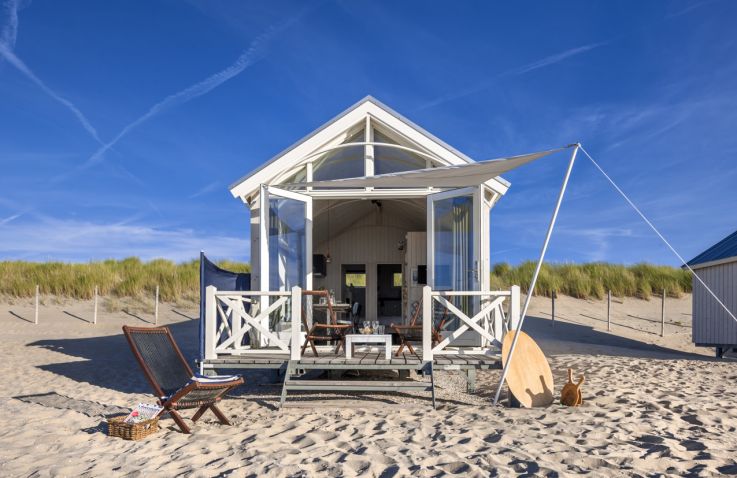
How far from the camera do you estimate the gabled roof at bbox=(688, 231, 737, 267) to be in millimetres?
12252

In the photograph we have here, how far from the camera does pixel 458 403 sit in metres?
6.40

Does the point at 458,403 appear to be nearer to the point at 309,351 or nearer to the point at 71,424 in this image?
the point at 309,351

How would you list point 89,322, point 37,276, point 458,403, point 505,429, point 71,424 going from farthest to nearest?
point 37,276, point 89,322, point 458,403, point 71,424, point 505,429

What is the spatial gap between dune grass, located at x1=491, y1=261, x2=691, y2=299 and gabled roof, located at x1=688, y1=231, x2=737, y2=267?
24.7 ft

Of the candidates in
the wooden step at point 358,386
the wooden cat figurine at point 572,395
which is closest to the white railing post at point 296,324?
the wooden step at point 358,386

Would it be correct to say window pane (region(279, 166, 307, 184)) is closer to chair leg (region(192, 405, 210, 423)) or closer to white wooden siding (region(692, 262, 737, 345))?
chair leg (region(192, 405, 210, 423))

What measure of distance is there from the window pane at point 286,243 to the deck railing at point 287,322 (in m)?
0.33

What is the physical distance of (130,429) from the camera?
4.90 meters

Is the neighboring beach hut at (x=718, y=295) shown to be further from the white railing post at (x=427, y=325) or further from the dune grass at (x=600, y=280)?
the white railing post at (x=427, y=325)

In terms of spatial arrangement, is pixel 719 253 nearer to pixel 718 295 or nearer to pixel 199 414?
pixel 718 295

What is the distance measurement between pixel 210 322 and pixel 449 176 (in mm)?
3187

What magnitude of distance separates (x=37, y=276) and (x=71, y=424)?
17.2 meters

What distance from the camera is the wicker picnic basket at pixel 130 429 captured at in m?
4.90

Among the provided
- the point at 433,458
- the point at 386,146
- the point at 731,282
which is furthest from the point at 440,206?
the point at 731,282
